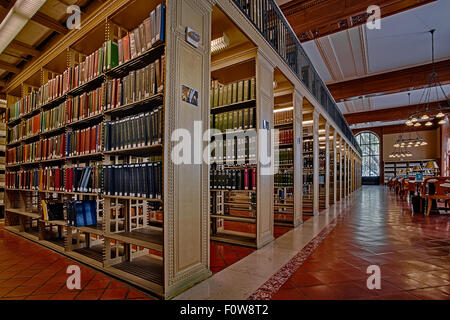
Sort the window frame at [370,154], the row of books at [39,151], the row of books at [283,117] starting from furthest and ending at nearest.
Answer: the window frame at [370,154]
the row of books at [283,117]
the row of books at [39,151]

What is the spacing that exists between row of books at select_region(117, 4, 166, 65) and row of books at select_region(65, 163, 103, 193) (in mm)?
1087

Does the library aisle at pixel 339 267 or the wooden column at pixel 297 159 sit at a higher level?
the wooden column at pixel 297 159

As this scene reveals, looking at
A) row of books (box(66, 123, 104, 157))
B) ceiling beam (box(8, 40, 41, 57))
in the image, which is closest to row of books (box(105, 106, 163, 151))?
row of books (box(66, 123, 104, 157))

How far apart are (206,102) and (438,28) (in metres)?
7.00

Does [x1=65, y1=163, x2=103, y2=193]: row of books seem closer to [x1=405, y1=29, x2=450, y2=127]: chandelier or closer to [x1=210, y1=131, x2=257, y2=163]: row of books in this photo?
[x1=210, y1=131, x2=257, y2=163]: row of books

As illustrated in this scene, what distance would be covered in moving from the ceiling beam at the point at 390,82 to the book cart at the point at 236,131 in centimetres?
666

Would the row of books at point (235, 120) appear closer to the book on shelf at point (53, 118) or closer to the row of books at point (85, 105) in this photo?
the row of books at point (85, 105)

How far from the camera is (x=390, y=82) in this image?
815 centimetres

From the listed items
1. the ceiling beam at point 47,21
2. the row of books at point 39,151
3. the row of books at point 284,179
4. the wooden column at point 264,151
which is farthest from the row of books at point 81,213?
the row of books at point 284,179

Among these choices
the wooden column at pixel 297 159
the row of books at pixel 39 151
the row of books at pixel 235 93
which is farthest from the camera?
the wooden column at pixel 297 159

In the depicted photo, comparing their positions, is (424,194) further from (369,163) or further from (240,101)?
(369,163)

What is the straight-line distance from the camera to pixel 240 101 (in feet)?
10.2

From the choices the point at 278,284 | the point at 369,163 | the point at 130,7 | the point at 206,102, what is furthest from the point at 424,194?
the point at 369,163

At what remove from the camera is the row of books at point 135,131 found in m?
1.87
